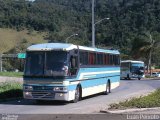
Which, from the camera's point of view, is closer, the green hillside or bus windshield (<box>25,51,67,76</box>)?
bus windshield (<box>25,51,67,76</box>)

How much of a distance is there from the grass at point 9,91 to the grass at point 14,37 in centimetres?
9211

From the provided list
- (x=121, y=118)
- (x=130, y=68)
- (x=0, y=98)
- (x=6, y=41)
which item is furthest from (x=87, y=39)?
(x=121, y=118)

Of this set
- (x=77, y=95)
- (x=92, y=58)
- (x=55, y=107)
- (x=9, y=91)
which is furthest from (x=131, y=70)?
(x=55, y=107)

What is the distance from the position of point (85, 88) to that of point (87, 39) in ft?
211

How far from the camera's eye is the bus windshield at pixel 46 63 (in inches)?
856

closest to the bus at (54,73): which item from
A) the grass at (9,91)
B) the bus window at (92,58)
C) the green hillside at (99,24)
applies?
the bus window at (92,58)

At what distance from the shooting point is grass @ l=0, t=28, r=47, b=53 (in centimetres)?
12525

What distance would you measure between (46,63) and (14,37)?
4465 inches

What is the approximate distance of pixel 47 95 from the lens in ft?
71.3

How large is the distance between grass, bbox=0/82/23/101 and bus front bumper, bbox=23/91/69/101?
3.17 meters

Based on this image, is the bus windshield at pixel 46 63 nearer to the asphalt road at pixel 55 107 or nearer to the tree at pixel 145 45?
the asphalt road at pixel 55 107

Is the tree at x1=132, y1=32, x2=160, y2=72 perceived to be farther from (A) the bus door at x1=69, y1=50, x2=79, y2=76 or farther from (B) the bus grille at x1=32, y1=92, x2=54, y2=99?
(B) the bus grille at x1=32, y1=92, x2=54, y2=99

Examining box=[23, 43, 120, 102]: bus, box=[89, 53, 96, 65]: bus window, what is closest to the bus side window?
box=[23, 43, 120, 102]: bus

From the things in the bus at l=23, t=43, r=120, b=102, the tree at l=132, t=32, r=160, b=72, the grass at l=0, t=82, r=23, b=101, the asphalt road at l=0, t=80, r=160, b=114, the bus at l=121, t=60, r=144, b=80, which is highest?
the bus at l=23, t=43, r=120, b=102
